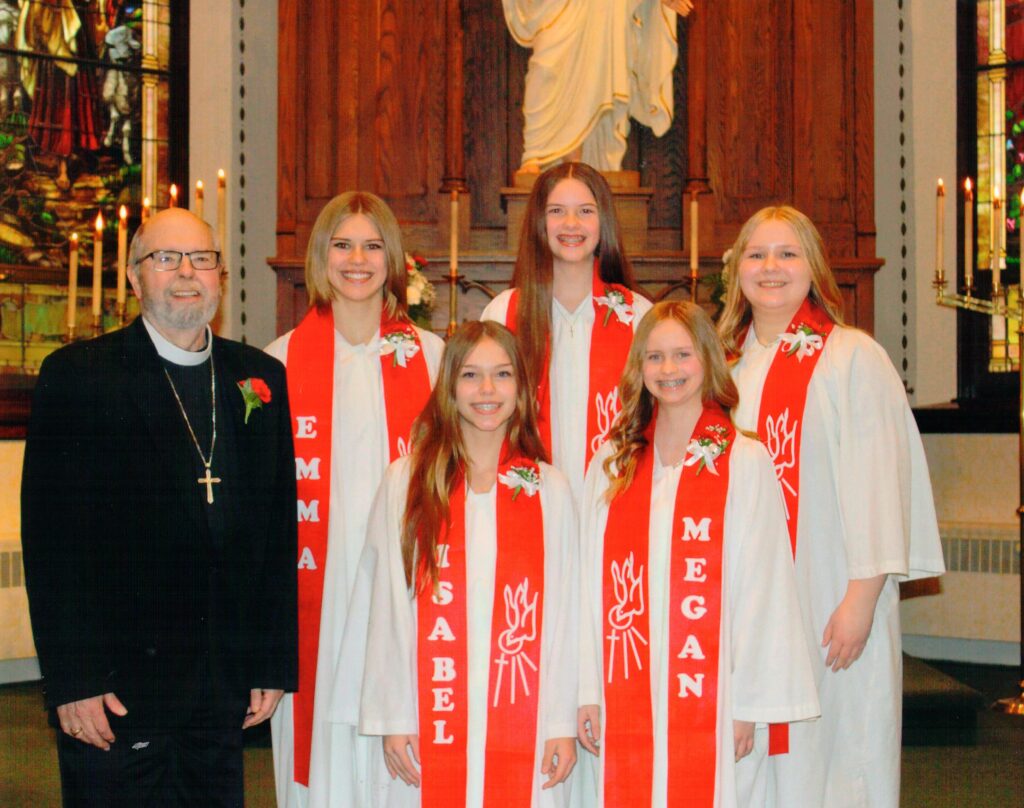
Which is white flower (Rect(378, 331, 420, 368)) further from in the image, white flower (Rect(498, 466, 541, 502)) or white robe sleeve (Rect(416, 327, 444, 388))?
white flower (Rect(498, 466, 541, 502))

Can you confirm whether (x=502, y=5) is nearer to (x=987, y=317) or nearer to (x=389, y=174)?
(x=389, y=174)

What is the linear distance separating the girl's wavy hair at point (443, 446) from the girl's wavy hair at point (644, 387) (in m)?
0.19

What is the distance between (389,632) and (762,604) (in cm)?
88

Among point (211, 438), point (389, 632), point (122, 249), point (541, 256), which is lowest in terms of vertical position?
point (389, 632)

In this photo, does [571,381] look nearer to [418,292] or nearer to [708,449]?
[708,449]

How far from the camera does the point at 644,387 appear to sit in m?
3.42

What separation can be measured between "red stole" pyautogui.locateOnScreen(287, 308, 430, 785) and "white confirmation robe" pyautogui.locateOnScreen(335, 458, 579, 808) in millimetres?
313

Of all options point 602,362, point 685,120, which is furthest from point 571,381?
point 685,120

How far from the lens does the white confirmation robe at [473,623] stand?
3.25 meters

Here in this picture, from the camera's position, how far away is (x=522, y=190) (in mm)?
7016

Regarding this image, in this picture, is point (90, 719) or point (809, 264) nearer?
point (90, 719)

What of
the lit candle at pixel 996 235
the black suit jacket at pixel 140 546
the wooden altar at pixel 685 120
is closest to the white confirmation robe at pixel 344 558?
the black suit jacket at pixel 140 546

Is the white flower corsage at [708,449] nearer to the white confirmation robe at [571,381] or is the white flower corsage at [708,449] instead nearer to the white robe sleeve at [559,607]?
the white robe sleeve at [559,607]

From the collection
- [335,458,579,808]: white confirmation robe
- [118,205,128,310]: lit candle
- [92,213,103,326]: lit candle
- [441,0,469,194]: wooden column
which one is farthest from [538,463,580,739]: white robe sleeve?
[441,0,469,194]: wooden column
